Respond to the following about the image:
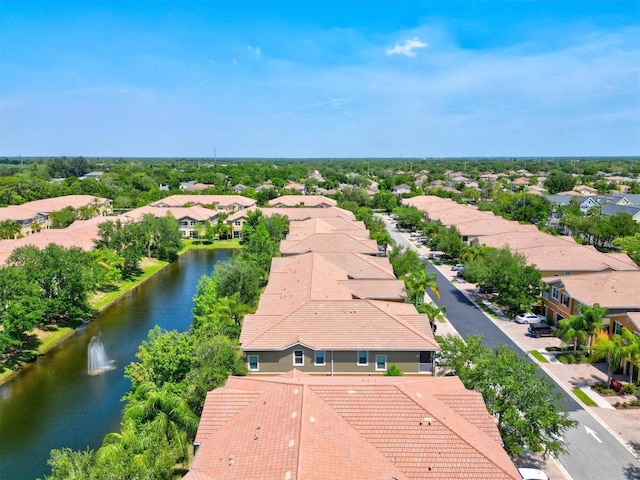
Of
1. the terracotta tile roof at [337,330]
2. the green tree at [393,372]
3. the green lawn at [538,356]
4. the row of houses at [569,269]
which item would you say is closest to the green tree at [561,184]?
the row of houses at [569,269]

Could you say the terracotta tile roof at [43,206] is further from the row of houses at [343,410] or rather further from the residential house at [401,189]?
the residential house at [401,189]

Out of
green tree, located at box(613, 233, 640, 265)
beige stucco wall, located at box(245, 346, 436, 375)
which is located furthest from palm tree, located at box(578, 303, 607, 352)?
green tree, located at box(613, 233, 640, 265)

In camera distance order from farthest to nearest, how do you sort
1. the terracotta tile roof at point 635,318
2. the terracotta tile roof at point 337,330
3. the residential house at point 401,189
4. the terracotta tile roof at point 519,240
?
the residential house at point 401,189 < the terracotta tile roof at point 519,240 < the terracotta tile roof at point 635,318 < the terracotta tile roof at point 337,330

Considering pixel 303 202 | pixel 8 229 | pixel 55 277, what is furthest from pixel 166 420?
pixel 303 202

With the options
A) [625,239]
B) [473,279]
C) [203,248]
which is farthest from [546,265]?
[203,248]

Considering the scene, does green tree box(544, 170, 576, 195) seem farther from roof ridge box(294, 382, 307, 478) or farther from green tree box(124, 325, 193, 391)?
roof ridge box(294, 382, 307, 478)

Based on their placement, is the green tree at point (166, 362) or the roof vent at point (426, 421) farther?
the green tree at point (166, 362)

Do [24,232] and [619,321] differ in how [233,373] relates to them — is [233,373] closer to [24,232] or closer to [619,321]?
[619,321]
